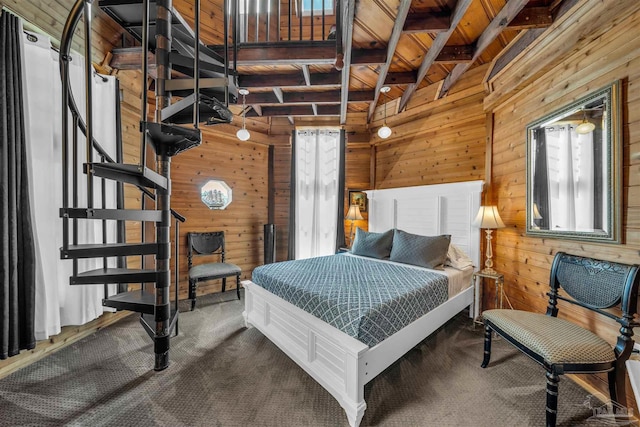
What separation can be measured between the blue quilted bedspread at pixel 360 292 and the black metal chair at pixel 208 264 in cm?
98

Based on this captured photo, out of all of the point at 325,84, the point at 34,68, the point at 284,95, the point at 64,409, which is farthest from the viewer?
the point at 284,95

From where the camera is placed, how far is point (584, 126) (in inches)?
75.7

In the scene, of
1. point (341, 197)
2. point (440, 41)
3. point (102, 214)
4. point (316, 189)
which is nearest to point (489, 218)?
point (440, 41)

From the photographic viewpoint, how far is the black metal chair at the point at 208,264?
3209mm

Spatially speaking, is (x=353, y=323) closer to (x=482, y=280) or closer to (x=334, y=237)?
(x=482, y=280)

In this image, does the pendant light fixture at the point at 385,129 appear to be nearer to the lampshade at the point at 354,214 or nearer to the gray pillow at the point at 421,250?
the lampshade at the point at 354,214

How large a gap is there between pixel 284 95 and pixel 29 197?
280cm

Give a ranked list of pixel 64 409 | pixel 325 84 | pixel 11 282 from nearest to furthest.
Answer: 1. pixel 64 409
2. pixel 11 282
3. pixel 325 84

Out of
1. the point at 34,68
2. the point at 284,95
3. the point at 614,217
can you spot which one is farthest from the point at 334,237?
the point at 34,68

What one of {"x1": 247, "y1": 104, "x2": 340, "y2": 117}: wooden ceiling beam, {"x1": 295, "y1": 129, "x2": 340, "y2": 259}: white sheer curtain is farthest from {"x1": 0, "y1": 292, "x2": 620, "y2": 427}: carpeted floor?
{"x1": 247, "y1": 104, "x2": 340, "y2": 117}: wooden ceiling beam

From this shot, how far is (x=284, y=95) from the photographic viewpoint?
11.5ft

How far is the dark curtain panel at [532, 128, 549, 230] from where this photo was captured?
227cm

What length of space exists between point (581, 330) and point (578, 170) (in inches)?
47.1

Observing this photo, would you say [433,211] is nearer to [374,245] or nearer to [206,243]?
[374,245]
